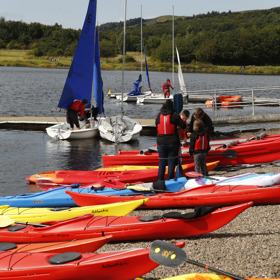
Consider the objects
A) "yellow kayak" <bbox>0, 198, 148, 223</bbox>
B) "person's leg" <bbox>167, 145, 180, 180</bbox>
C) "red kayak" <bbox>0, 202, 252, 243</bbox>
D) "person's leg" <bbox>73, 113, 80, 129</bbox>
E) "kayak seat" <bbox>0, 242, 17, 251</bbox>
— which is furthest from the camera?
"person's leg" <bbox>73, 113, 80, 129</bbox>

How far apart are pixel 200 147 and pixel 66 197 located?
10.5 ft

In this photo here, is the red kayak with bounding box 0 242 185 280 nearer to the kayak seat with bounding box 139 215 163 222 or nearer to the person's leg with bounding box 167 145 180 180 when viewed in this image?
the kayak seat with bounding box 139 215 163 222

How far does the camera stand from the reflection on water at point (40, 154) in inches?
542

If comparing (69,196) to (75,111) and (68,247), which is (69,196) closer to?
(68,247)

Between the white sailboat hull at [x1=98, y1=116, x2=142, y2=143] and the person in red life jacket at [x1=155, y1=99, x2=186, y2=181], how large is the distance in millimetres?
8401

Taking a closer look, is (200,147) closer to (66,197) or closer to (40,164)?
(66,197)

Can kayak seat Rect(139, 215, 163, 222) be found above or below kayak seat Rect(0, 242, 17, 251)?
above

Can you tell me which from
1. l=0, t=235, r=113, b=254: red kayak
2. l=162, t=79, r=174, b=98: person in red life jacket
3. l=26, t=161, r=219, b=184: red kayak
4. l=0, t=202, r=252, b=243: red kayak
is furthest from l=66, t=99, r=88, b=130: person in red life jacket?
l=162, t=79, r=174, b=98: person in red life jacket

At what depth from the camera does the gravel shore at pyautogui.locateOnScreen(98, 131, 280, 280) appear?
20.0 feet

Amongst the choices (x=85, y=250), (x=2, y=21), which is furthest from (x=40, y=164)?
(x=2, y=21)

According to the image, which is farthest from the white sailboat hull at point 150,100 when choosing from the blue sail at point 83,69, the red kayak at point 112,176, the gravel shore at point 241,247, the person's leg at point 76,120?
the gravel shore at point 241,247

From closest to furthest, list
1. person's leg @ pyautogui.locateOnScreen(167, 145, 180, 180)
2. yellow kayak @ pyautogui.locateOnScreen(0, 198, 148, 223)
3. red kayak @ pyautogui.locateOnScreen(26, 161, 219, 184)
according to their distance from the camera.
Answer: yellow kayak @ pyautogui.locateOnScreen(0, 198, 148, 223) < person's leg @ pyautogui.locateOnScreen(167, 145, 180, 180) < red kayak @ pyautogui.locateOnScreen(26, 161, 219, 184)

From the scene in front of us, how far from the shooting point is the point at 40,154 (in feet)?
57.0

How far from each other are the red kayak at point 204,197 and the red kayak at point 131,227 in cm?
167
